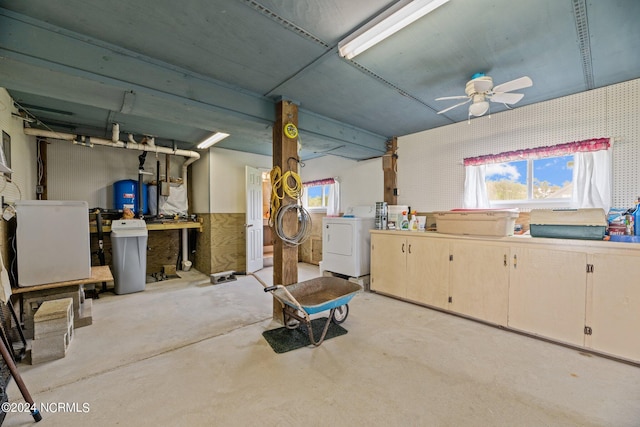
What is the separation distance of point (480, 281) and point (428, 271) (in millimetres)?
588

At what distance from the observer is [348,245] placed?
163 inches

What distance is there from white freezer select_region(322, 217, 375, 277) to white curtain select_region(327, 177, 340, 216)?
44.4 inches

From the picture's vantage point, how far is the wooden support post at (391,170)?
4.51 meters

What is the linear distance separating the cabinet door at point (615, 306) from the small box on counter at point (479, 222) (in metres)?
0.75

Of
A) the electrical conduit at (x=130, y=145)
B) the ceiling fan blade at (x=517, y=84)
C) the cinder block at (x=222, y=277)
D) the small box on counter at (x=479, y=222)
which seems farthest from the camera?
the cinder block at (x=222, y=277)

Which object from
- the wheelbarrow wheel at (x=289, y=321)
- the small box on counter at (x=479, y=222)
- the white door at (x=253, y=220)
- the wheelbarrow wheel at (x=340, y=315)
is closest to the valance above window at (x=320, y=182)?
the white door at (x=253, y=220)

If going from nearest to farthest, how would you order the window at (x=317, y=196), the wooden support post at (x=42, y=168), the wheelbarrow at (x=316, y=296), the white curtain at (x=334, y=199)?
the wheelbarrow at (x=316, y=296), the wooden support post at (x=42, y=168), the white curtain at (x=334, y=199), the window at (x=317, y=196)

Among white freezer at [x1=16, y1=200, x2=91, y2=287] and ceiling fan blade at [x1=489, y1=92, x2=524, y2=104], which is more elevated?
ceiling fan blade at [x1=489, y1=92, x2=524, y2=104]

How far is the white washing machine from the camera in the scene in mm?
4078

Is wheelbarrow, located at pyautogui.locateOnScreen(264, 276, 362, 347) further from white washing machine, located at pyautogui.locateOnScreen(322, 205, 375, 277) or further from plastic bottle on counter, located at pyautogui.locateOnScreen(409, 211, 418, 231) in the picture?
plastic bottle on counter, located at pyautogui.locateOnScreen(409, 211, 418, 231)

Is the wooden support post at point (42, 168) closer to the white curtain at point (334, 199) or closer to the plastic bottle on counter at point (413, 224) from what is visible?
the white curtain at point (334, 199)

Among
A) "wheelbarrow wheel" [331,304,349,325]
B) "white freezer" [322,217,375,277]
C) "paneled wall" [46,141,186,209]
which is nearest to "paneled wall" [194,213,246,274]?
"paneled wall" [46,141,186,209]

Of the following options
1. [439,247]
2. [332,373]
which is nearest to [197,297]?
[332,373]

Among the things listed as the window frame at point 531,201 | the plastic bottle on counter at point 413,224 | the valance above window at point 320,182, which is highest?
the valance above window at point 320,182
